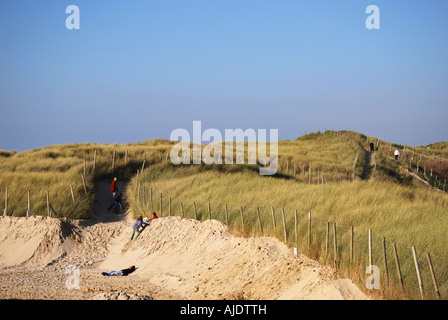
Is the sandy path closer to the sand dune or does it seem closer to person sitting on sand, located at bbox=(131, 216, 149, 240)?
the sand dune

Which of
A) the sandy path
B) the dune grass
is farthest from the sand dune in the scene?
the dune grass

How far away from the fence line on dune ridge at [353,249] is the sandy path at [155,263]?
411 millimetres

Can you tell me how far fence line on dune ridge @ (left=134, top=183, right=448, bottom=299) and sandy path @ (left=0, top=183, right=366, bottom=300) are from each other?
41 centimetres

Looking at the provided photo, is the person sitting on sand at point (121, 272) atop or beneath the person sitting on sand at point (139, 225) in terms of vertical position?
beneath

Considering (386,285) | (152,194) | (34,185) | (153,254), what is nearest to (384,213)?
(386,285)

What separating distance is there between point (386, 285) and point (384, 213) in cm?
649

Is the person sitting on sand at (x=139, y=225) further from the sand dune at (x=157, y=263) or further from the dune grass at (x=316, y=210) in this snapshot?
the dune grass at (x=316, y=210)

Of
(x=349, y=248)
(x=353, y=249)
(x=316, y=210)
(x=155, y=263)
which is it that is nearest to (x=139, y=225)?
(x=155, y=263)

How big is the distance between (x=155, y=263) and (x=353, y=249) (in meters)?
7.94

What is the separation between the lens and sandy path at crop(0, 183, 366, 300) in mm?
13430

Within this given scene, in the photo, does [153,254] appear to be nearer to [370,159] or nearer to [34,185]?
[34,185]

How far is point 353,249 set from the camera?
43.6ft

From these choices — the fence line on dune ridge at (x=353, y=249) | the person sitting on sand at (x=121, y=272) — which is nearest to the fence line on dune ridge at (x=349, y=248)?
the fence line on dune ridge at (x=353, y=249)

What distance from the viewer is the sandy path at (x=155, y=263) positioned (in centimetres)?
1343
